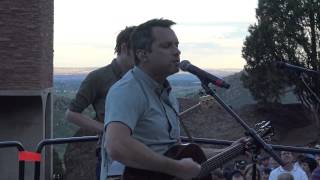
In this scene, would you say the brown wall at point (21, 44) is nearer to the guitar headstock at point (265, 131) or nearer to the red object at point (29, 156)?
the red object at point (29, 156)

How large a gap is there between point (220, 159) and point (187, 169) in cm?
64

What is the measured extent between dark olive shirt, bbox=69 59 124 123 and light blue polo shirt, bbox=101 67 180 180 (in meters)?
1.38

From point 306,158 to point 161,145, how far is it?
24.4 feet

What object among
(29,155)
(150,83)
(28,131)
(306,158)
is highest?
(150,83)

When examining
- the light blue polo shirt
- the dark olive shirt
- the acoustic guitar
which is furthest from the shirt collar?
the light blue polo shirt

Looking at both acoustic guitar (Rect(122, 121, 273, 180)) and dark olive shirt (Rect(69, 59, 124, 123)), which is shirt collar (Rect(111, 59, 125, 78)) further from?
acoustic guitar (Rect(122, 121, 273, 180))

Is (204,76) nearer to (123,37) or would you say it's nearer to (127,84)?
(127,84)

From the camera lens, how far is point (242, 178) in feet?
30.5

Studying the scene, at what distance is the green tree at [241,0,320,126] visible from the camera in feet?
90.0

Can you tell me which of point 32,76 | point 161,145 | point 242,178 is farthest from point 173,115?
point 32,76

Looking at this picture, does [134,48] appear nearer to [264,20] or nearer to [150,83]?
[150,83]

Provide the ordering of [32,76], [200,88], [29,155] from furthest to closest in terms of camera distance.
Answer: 1. [32,76]
2. [29,155]
3. [200,88]

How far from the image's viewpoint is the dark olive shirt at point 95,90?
5086 mm

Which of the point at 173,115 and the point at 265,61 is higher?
the point at 173,115
